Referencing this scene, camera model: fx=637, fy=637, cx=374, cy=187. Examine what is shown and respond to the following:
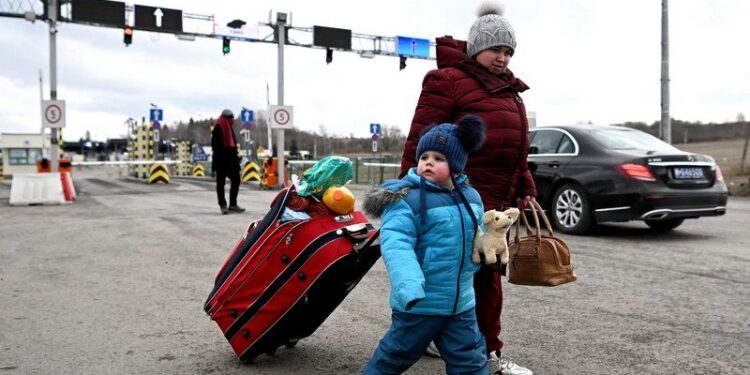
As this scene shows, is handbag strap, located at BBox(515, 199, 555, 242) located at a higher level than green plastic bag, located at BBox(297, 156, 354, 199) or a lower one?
lower

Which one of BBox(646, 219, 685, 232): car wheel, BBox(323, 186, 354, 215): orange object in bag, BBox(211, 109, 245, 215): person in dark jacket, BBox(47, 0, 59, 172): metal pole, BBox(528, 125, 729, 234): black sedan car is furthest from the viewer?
BBox(47, 0, 59, 172): metal pole

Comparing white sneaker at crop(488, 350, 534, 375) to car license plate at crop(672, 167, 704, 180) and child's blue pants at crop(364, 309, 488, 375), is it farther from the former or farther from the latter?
car license plate at crop(672, 167, 704, 180)

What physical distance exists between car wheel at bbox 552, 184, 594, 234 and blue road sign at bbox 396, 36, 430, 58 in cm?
1769

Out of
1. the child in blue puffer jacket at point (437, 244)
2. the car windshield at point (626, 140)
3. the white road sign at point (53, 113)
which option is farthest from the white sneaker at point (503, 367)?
the white road sign at point (53, 113)

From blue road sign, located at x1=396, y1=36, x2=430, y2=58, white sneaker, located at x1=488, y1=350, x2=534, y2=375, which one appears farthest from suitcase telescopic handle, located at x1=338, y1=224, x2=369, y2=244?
blue road sign, located at x1=396, y1=36, x2=430, y2=58

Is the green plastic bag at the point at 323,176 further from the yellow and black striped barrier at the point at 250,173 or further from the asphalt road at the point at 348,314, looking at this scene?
the yellow and black striped barrier at the point at 250,173

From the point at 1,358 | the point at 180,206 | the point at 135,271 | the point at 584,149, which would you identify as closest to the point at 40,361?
the point at 1,358

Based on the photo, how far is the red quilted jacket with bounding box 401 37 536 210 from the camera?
309 centimetres

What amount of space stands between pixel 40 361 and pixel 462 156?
2552 millimetres

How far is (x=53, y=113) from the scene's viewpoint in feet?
52.1

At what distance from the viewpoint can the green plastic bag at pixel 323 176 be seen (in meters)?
3.07

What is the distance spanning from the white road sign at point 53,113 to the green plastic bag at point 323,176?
14804 millimetres

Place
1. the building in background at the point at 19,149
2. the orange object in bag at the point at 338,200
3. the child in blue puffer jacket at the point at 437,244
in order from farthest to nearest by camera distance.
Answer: the building in background at the point at 19,149 → the orange object in bag at the point at 338,200 → the child in blue puffer jacket at the point at 437,244

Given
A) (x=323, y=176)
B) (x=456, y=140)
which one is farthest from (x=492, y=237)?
(x=323, y=176)
